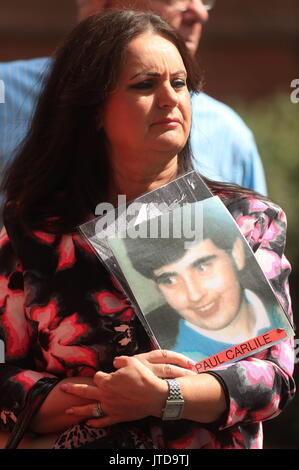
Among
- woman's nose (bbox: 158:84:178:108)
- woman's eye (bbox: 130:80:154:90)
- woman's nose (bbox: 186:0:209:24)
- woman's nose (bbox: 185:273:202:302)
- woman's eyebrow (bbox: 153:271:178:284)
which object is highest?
woman's nose (bbox: 186:0:209:24)

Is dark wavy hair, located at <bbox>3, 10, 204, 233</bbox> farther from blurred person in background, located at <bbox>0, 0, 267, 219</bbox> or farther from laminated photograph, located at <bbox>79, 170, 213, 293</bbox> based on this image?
blurred person in background, located at <bbox>0, 0, 267, 219</bbox>

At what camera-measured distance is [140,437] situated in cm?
226

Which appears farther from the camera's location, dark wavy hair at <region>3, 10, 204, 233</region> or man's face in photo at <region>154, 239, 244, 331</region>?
dark wavy hair at <region>3, 10, 204, 233</region>

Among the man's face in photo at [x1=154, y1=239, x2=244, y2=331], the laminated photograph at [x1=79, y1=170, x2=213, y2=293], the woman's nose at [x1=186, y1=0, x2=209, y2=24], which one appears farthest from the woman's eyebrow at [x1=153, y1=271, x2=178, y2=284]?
the woman's nose at [x1=186, y1=0, x2=209, y2=24]

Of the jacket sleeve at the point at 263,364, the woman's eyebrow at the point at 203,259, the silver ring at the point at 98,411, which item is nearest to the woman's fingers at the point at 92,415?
the silver ring at the point at 98,411

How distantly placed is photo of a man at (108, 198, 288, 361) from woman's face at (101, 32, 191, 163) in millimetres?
286

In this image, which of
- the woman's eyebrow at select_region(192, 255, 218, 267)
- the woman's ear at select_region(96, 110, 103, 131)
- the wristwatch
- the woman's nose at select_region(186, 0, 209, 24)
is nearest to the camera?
the wristwatch

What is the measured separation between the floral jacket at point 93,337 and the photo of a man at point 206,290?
0.28 feet

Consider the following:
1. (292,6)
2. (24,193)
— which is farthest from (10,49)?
(24,193)

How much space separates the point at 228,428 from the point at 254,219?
514mm

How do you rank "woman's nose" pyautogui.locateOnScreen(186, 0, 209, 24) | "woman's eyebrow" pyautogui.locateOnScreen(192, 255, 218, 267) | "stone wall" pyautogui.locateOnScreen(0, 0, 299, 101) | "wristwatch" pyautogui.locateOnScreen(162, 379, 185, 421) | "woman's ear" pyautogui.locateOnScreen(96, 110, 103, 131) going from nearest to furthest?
"wristwatch" pyautogui.locateOnScreen(162, 379, 185, 421) → "woman's eyebrow" pyautogui.locateOnScreen(192, 255, 218, 267) → "woman's ear" pyautogui.locateOnScreen(96, 110, 103, 131) → "woman's nose" pyautogui.locateOnScreen(186, 0, 209, 24) → "stone wall" pyautogui.locateOnScreen(0, 0, 299, 101)

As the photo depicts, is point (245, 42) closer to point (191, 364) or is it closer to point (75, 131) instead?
point (75, 131)

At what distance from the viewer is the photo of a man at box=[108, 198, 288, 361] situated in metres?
2.21

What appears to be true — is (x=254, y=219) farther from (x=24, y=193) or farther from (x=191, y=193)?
(x=24, y=193)
